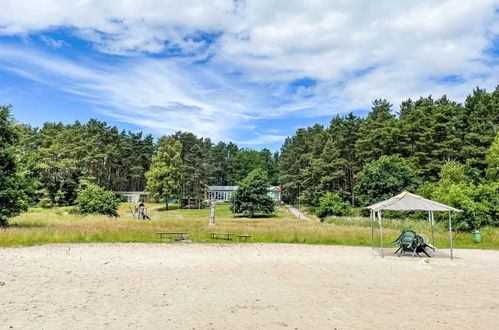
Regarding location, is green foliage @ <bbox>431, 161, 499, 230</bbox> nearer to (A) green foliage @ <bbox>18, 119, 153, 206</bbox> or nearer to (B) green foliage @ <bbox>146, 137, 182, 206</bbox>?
(B) green foliage @ <bbox>146, 137, 182, 206</bbox>

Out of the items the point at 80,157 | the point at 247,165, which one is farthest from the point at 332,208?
the point at 247,165

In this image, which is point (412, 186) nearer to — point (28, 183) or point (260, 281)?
point (260, 281)

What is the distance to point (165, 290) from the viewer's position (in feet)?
27.3

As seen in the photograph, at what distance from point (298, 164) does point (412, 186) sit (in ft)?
118


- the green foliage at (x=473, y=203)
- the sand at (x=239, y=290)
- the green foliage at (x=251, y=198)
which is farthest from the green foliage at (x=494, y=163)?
the green foliage at (x=251, y=198)

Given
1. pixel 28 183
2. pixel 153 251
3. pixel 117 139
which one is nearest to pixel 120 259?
pixel 153 251

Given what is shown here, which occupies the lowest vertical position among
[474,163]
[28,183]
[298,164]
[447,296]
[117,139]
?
[447,296]

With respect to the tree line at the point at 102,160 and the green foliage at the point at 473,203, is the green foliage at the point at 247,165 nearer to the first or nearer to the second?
the tree line at the point at 102,160

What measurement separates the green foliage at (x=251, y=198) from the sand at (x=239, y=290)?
100 feet

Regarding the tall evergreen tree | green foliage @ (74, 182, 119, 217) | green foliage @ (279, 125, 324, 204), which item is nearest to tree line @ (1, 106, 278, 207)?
green foliage @ (74, 182, 119, 217)

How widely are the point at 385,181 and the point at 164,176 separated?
117 ft

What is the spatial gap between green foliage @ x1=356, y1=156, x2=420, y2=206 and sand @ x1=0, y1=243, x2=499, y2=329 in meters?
21.6

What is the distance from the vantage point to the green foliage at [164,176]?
54.8 metres

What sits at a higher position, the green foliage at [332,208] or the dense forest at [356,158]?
the dense forest at [356,158]
